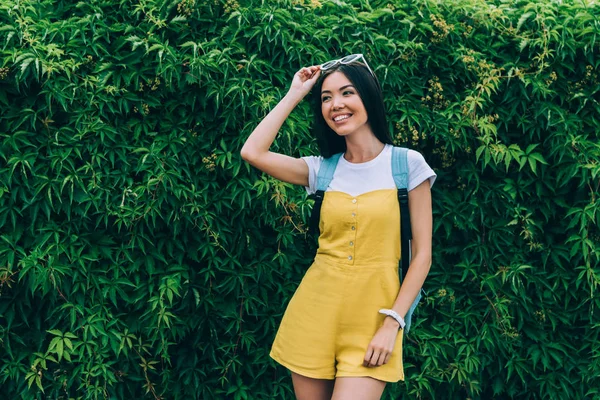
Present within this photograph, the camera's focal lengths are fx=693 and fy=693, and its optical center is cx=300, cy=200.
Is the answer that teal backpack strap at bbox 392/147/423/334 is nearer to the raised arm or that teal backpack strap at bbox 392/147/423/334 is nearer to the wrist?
→ the wrist

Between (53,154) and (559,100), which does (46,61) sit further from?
(559,100)

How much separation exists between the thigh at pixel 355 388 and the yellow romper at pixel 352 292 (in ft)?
0.08

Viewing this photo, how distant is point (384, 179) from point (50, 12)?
84.2 inches

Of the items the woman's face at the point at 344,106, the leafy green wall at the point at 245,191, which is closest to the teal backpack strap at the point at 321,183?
the woman's face at the point at 344,106

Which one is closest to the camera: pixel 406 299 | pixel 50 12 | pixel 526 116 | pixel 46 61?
pixel 406 299

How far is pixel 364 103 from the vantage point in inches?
110

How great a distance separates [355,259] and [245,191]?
1092 millimetres

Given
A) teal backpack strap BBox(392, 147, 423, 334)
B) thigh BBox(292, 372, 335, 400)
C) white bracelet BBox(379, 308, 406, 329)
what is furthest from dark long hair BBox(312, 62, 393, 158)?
thigh BBox(292, 372, 335, 400)

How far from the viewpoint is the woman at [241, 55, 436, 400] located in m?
2.69

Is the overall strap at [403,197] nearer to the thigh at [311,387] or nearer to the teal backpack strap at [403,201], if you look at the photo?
the teal backpack strap at [403,201]

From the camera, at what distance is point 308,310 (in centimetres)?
279

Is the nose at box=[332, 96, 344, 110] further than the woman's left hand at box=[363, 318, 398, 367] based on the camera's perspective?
Yes

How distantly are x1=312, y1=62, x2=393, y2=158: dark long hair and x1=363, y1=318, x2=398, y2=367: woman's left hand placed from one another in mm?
762

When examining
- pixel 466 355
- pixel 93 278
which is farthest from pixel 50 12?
pixel 466 355
